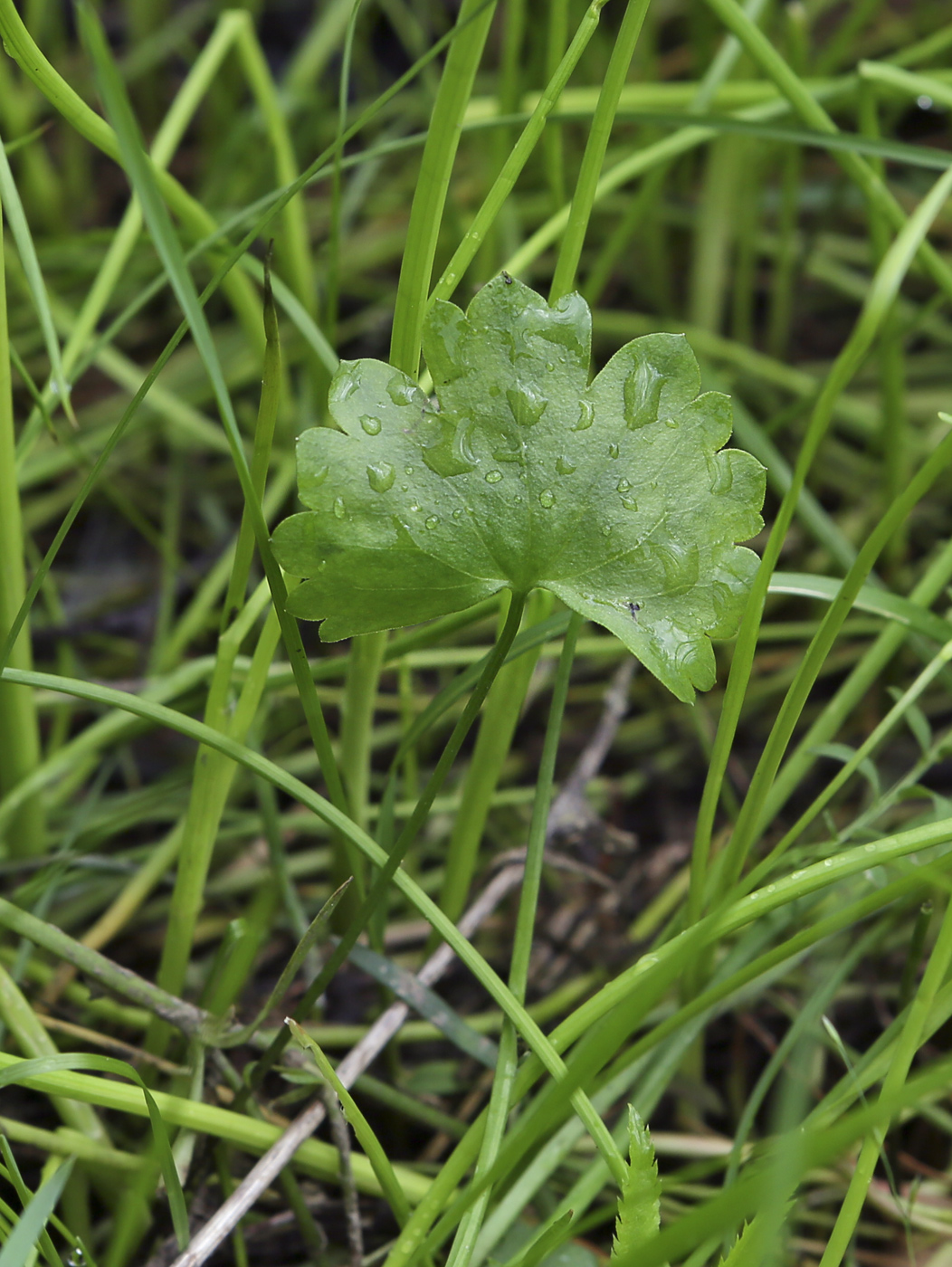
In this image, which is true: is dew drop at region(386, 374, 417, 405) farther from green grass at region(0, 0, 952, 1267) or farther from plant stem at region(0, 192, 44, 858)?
plant stem at region(0, 192, 44, 858)

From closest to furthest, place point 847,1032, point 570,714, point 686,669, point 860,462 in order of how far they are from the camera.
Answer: point 686,669
point 847,1032
point 570,714
point 860,462

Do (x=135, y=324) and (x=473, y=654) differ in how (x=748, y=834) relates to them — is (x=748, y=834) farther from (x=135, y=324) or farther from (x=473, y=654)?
(x=135, y=324)

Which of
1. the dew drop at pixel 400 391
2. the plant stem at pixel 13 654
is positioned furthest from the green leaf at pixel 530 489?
the plant stem at pixel 13 654

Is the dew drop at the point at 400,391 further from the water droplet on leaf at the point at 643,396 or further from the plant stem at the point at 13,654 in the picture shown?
the plant stem at the point at 13,654

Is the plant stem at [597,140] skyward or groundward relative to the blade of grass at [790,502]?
skyward

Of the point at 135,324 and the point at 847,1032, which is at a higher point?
the point at 135,324

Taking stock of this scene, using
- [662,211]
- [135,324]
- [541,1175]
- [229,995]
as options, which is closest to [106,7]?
[135,324]
